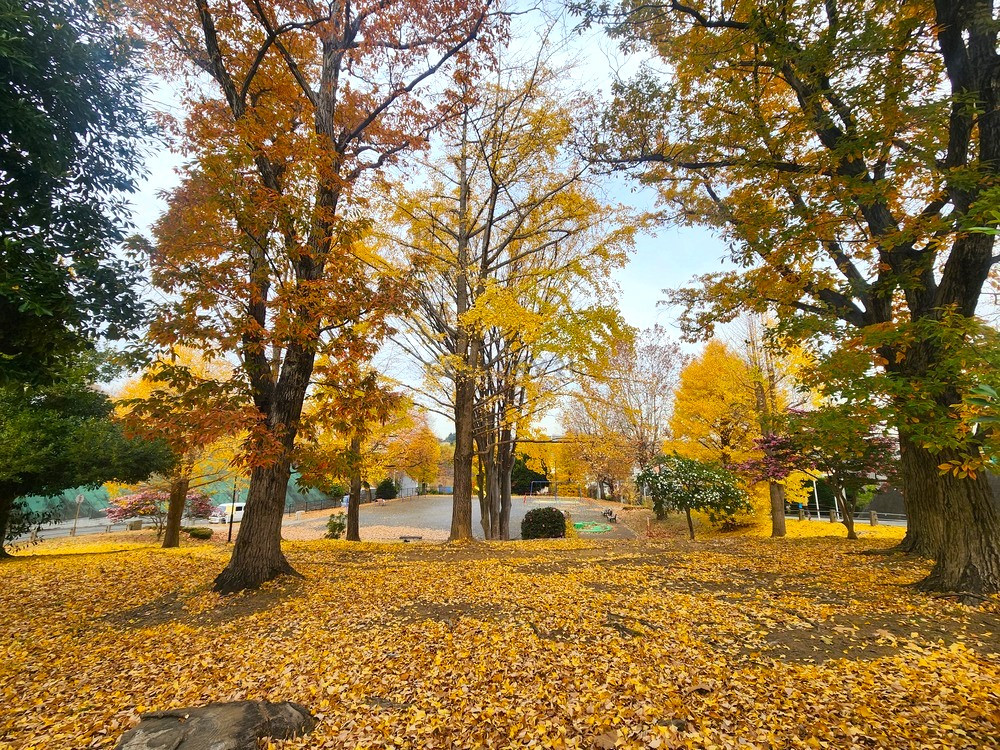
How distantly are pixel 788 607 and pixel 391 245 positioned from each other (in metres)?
10.5

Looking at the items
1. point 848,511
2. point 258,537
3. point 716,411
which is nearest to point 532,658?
point 258,537

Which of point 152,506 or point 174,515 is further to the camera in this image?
point 152,506

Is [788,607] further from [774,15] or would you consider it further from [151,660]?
[774,15]

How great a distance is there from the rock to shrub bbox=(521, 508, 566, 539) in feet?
36.3

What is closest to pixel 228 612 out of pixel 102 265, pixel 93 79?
pixel 102 265

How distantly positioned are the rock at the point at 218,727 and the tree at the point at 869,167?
559 cm

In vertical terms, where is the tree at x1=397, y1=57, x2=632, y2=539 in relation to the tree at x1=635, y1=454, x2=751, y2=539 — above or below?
above

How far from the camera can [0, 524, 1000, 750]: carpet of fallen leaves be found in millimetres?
2719

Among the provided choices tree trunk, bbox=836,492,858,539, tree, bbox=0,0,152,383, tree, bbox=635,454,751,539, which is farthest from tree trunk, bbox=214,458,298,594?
tree trunk, bbox=836,492,858,539

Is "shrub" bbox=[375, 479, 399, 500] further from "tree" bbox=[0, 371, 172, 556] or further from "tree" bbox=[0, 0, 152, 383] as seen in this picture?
"tree" bbox=[0, 0, 152, 383]

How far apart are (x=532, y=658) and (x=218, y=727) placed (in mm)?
2203

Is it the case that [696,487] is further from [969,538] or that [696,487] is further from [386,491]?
[386,491]

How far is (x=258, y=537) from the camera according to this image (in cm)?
587

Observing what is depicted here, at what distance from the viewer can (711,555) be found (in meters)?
7.84
